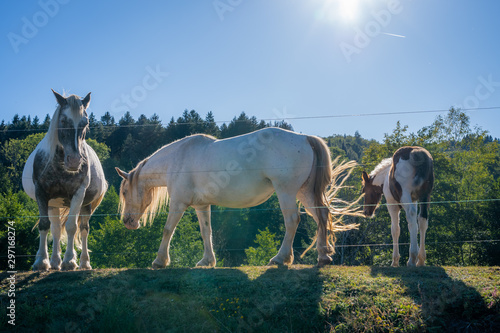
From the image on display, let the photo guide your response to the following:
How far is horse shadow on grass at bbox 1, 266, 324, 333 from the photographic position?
5555 mm

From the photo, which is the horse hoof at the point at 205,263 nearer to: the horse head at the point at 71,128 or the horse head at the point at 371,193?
the horse head at the point at 71,128

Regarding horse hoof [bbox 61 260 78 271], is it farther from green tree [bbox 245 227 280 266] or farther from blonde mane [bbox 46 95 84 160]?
green tree [bbox 245 227 280 266]

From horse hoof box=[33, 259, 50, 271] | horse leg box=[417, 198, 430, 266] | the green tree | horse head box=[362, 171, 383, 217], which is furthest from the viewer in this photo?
the green tree

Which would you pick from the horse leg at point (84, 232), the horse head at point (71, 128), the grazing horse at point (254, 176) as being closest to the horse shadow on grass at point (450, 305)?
the grazing horse at point (254, 176)

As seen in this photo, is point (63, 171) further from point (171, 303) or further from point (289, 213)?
point (289, 213)

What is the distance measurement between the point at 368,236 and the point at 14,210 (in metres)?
23.8

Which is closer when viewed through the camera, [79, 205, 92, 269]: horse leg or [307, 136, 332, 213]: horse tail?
[307, 136, 332, 213]: horse tail

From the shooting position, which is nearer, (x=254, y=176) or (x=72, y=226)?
(x=72, y=226)

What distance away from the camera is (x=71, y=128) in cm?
712

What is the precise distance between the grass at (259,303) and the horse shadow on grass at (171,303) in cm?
1

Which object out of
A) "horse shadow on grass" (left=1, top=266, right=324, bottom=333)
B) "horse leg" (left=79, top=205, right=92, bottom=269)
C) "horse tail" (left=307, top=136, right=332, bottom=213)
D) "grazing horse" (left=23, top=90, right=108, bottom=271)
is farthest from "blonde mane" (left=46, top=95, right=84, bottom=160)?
"horse tail" (left=307, top=136, right=332, bottom=213)

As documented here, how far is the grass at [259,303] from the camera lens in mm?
5465

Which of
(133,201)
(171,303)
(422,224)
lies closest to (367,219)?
(422,224)

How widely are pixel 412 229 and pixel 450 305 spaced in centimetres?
283
